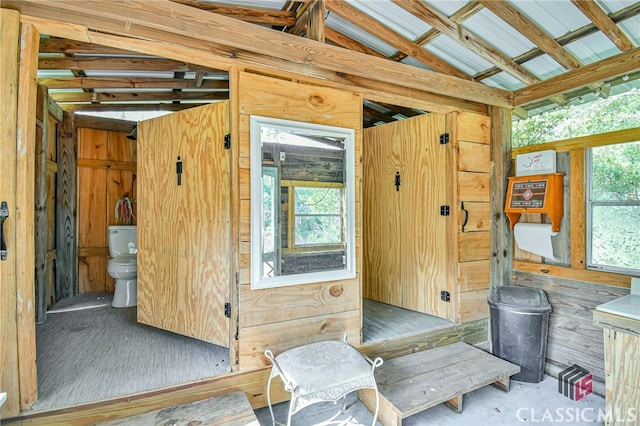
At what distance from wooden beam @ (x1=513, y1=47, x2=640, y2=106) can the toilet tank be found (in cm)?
409

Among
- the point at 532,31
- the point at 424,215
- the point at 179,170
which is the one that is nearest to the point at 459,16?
the point at 532,31

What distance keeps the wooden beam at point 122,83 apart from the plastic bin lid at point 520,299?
3.40 m

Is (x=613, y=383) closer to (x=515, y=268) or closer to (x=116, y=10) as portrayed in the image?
(x=515, y=268)

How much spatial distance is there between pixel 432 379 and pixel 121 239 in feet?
11.0

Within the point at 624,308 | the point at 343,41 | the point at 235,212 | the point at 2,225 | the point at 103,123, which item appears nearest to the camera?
the point at 2,225

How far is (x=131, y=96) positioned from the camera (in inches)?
139

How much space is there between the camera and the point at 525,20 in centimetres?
214

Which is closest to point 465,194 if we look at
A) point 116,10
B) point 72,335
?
point 116,10

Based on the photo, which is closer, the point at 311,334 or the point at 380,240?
the point at 311,334

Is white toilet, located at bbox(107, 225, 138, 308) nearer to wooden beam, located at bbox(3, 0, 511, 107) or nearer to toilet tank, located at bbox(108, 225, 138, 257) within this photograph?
toilet tank, located at bbox(108, 225, 138, 257)

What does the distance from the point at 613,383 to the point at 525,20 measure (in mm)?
2249

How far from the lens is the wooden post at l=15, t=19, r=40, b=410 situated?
1.53 m

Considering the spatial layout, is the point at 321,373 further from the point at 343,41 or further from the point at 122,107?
the point at 122,107

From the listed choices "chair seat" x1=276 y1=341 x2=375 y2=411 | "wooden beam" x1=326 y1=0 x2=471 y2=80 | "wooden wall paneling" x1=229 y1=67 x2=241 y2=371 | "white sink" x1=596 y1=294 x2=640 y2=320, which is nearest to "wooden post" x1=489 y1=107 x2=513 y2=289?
"wooden beam" x1=326 y1=0 x2=471 y2=80
